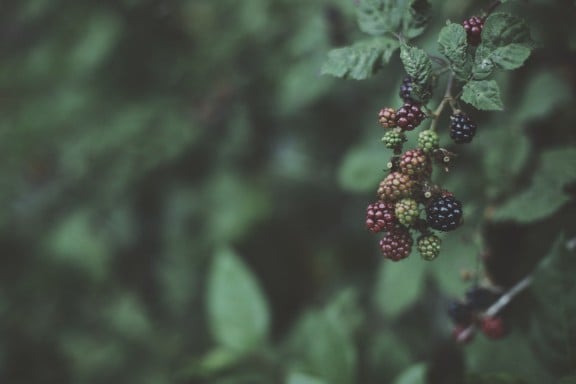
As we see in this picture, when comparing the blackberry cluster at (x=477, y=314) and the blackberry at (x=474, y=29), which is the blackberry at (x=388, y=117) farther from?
the blackberry cluster at (x=477, y=314)

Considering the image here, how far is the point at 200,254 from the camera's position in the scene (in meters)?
3.43

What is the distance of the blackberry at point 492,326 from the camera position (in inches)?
55.3

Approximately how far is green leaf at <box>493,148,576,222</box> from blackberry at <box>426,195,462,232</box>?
0.55 m

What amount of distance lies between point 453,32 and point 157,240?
305 cm

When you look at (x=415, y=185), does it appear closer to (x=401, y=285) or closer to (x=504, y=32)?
(x=504, y=32)

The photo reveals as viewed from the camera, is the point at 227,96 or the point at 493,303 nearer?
the point at 493,303

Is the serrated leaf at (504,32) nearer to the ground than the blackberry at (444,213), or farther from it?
farther from it

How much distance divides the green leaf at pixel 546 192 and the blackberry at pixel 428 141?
569 mm

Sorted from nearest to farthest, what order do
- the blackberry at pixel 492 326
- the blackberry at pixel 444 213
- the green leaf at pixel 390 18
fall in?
the blackberry at pixel 444 213
the green leaf at pixel 390 18
the blackberry at pixel 492 326

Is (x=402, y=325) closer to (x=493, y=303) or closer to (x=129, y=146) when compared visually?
(x=493, y=303)

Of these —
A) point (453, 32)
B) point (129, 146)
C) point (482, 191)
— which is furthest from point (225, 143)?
point (453, 32)

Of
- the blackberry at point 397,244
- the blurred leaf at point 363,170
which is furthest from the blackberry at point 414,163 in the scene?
the blurred leaf at point 363,170

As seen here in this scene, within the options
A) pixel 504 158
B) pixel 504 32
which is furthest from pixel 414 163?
pixel 504 158

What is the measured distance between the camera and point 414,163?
101 centimetres
